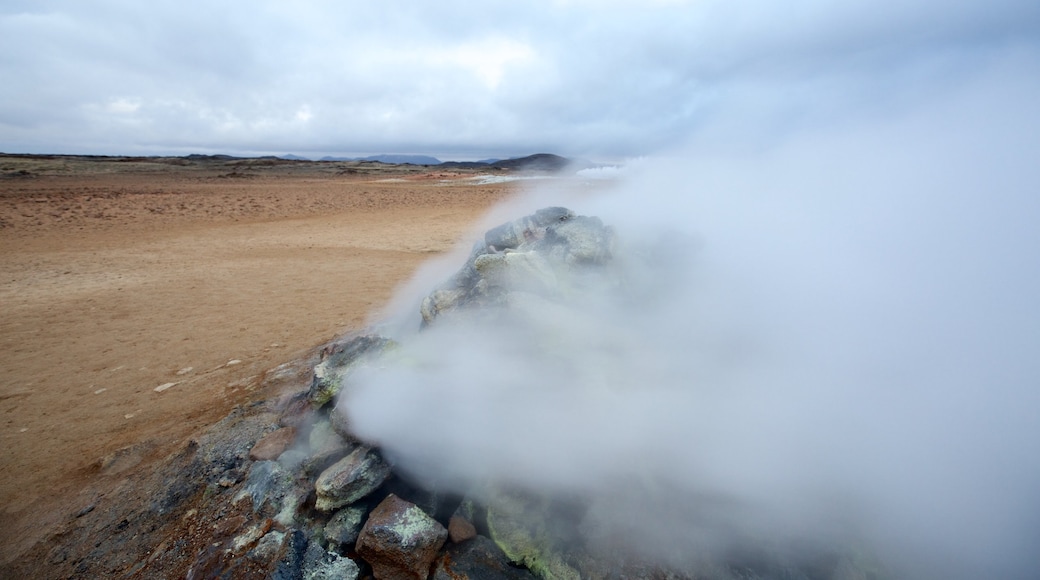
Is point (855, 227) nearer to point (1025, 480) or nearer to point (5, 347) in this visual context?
point (1025, 480)

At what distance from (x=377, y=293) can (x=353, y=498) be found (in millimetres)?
5805

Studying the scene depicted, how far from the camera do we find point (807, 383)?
116 inches

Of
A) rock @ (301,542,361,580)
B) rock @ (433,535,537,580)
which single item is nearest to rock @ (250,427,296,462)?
rock @ (301,542,361,580)

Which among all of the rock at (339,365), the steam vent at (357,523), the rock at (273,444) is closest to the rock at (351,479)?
the steam vent at (357,523)

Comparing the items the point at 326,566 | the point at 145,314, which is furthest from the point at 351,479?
the point at 145,314

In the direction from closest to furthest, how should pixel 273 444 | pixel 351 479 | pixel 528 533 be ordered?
1. pixel 528 533
2. pixel 351 479
3. pixel 273 444

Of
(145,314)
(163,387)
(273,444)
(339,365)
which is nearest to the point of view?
(273,444)

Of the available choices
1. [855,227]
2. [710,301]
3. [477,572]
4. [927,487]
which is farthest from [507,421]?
[855,227]

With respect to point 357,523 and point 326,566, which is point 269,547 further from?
point 357,523

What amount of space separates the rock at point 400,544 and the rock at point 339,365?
128cm

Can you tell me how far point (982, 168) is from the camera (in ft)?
10.3

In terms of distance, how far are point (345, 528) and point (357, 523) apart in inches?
2.5

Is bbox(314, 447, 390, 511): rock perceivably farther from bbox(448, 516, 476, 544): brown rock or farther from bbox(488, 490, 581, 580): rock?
bbox(488, 490, 581, 580): rock

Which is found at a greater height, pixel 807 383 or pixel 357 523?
pixel 807 383
